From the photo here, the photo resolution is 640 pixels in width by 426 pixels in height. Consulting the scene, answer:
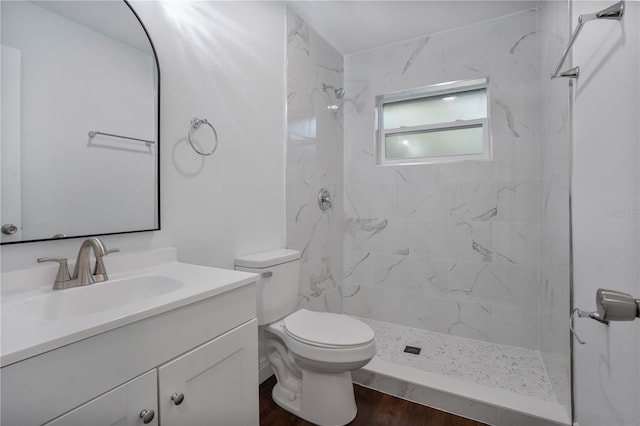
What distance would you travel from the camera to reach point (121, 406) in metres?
0.71

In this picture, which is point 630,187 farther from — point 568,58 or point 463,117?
point 463,117

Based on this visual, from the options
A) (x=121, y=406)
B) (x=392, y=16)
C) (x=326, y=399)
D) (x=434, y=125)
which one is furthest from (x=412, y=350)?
(x=392, y=16)

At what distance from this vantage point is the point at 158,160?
128 cm

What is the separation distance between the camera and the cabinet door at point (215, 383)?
0.83 meters

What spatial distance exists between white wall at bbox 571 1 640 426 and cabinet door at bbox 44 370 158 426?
3.88 ft

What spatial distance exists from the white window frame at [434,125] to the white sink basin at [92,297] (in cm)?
201

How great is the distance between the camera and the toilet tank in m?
1.62

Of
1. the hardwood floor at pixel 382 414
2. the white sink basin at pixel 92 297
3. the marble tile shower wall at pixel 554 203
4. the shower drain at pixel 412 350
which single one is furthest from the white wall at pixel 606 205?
the white sink basin at pixel 92 297

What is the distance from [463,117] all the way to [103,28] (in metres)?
2.31

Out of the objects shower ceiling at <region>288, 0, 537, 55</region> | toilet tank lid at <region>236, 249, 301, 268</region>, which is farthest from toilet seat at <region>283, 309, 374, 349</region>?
shower ceiling at <region>288, 0, 537, 55</region>

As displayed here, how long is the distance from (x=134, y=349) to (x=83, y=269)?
16.4 inches

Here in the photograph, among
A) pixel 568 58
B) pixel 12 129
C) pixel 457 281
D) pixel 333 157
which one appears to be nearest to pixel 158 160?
pixel 12 129

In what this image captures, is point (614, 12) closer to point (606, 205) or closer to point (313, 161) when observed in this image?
point (606, 205)

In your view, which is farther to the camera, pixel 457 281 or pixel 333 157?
pixel 333 157
